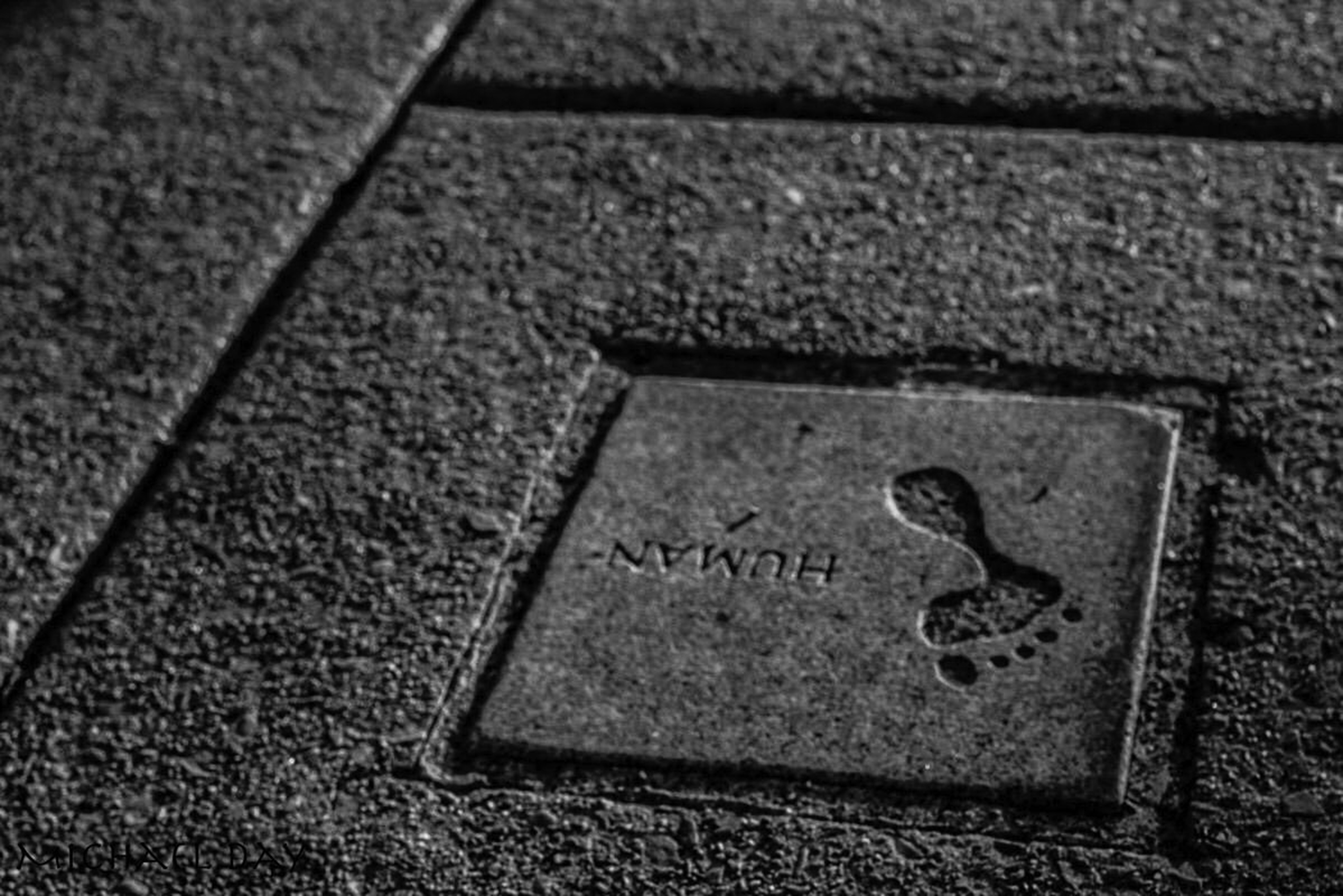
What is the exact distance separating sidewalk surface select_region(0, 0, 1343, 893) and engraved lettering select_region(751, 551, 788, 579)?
0.18 meters

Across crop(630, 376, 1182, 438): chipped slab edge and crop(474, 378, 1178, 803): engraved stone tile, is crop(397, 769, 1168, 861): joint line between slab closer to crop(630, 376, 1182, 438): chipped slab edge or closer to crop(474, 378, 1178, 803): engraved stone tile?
crop(474, 378, 1178, 803): engraved stone tile

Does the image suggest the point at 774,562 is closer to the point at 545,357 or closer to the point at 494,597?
the point at 494,597

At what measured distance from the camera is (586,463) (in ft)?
7.57

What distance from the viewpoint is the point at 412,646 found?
2.10 metres

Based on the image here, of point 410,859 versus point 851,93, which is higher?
point 851,93

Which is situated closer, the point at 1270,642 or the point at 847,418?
the point at 1270,642

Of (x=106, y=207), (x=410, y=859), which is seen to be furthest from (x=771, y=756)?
(x=106, y=207)

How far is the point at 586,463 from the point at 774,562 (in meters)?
0.28

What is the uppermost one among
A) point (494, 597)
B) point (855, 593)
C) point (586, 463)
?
point (586, 463)

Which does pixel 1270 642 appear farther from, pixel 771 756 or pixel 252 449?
pixel 252 449

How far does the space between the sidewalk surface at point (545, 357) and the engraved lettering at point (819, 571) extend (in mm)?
201

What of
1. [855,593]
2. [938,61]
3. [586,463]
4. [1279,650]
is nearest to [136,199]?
[586,463]

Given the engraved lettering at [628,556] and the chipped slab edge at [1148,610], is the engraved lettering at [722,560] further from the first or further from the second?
the chipped slab edge at [1148,610]

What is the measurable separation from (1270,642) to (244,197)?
4.98 ft
